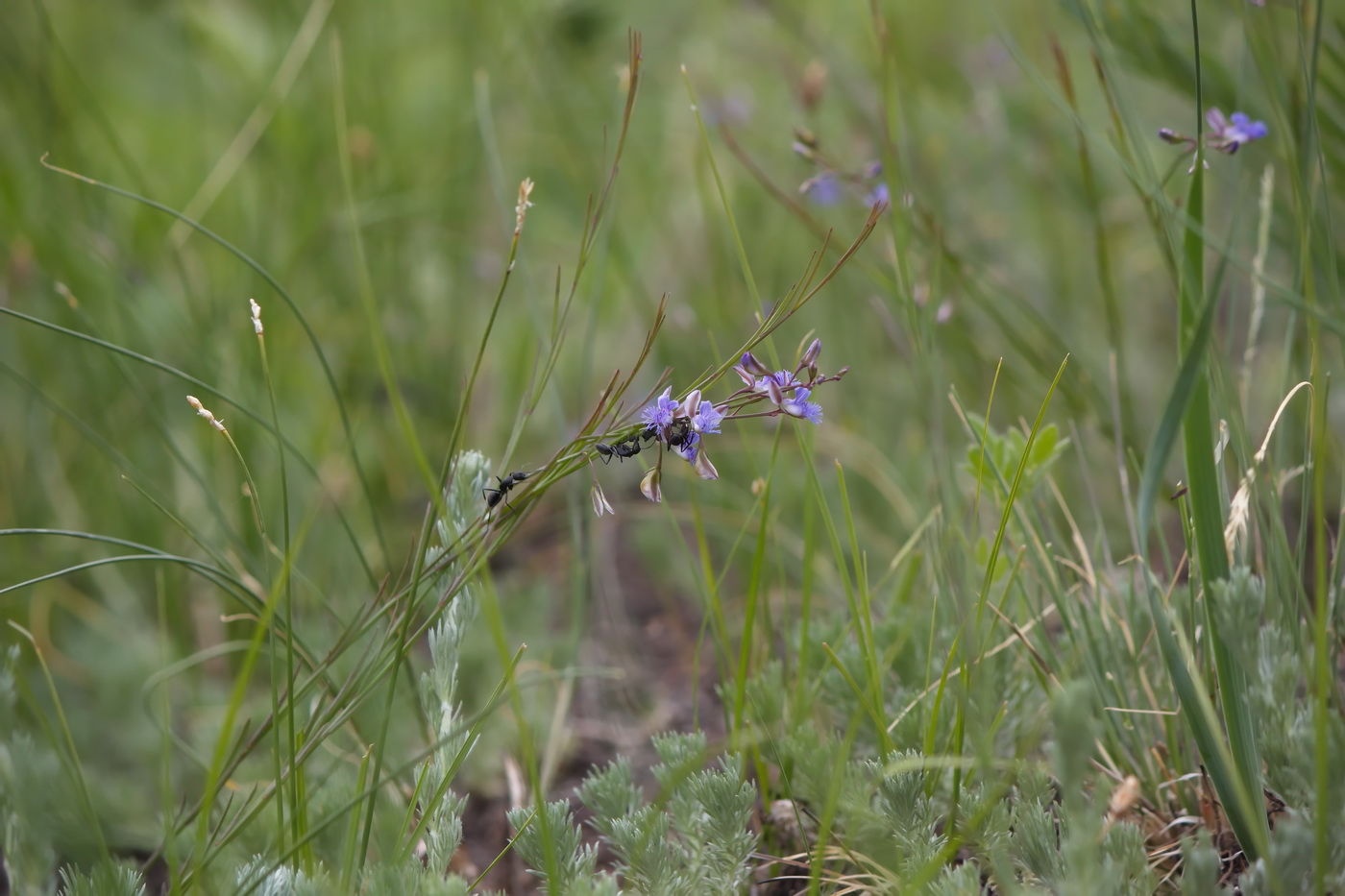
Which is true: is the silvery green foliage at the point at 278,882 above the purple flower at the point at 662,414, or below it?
below

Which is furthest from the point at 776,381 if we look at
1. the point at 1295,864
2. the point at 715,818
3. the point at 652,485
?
the point at 1295,864

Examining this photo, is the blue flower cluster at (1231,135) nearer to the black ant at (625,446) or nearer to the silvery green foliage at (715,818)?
the black ant at (625,446)

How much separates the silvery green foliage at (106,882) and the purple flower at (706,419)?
632 mm

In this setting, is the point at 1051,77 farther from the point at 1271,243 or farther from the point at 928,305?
the point at 928,305

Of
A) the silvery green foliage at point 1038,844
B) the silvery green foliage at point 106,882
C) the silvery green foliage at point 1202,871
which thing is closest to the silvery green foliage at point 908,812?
the silvery green foliage at point 1038,844

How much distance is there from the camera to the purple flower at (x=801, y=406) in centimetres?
84

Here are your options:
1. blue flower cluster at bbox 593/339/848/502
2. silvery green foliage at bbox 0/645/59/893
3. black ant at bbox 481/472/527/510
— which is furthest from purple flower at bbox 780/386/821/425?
silvery green foliage at bbox 0/645/59/893

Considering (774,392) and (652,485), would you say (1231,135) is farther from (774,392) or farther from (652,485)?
(652,485)

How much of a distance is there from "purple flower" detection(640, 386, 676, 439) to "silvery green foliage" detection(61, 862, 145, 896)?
601mm

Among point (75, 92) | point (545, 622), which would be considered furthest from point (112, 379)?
point (545, 622)

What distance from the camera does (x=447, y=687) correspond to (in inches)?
36.0

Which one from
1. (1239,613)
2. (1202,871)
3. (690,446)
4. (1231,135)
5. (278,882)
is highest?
(1231,135)

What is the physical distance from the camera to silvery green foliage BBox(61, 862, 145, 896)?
2.68 ft

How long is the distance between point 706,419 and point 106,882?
663 mm
